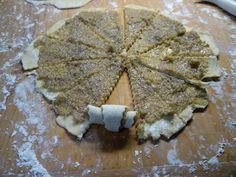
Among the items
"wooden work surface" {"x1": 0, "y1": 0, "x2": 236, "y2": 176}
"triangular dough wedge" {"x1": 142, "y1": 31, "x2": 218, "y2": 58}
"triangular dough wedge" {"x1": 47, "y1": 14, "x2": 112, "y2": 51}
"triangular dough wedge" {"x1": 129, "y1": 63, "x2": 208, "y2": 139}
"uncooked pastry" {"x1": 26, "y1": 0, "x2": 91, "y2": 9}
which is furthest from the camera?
"uncooked pastry" {"x1": 26, "y1": 0, "x2": 91, "y2": 9}

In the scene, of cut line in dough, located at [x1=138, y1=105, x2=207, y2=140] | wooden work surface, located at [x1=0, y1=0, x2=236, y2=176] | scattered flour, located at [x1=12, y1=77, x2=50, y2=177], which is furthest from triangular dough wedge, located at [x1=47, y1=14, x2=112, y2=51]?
cut line in dough, located at [x1=138, y1=105, x2=207, y2=140]

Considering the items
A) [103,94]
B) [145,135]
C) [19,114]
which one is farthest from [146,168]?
[19,114]

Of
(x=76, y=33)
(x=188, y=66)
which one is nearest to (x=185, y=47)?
(x=188, y=66)

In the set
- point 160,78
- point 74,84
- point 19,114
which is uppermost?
point 160,78

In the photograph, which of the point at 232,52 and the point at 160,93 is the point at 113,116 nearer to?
the point at 160,93

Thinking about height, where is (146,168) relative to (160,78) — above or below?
below

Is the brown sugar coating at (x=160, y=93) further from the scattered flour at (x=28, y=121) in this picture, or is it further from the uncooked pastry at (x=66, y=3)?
the uncooked pastry at (x=66, y=3)

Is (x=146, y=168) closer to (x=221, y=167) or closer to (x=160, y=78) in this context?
(x=221, y=167)

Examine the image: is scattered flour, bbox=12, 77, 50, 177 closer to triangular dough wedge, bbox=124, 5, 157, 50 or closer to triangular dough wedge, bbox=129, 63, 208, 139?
triangular dough wedge, bbox=129, 63, 208, 139

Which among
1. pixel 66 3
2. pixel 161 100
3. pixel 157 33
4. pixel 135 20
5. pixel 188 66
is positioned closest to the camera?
pixel 161 100
